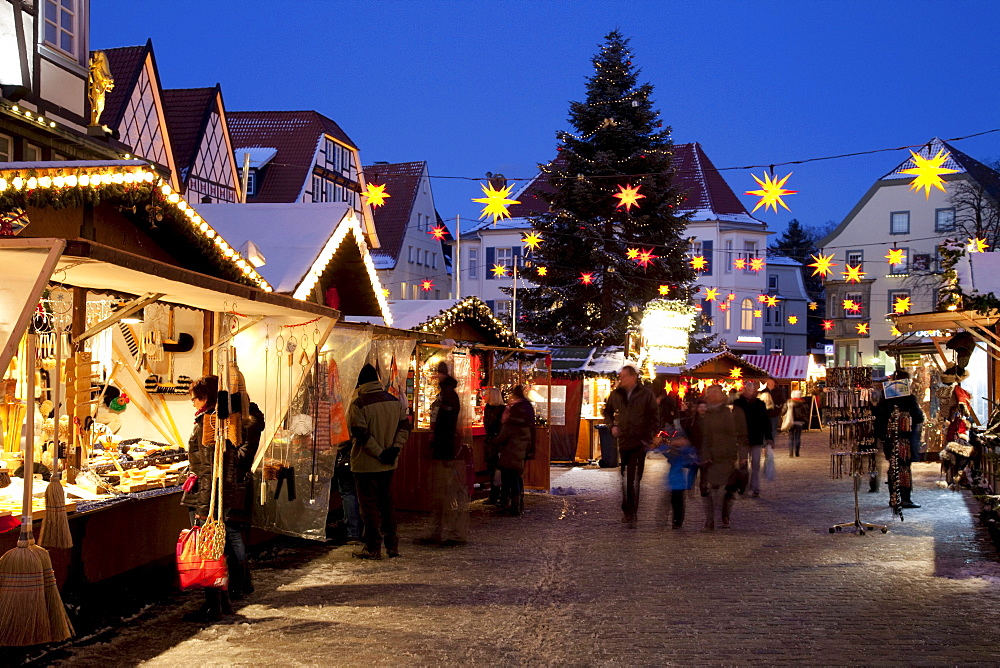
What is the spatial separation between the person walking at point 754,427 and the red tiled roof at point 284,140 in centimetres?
2579

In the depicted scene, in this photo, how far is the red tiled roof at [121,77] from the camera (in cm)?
2489

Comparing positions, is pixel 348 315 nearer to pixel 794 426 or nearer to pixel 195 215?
pixel 195 215

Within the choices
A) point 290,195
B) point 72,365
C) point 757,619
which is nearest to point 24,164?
point 72,365

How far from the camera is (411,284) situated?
2111 inches

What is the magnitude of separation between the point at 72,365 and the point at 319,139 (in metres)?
32.9

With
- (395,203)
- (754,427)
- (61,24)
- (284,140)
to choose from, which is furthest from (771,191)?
(395,203)

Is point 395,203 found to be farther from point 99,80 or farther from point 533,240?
point 99,80

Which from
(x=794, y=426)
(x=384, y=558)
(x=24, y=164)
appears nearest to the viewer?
(x=24, y=164)

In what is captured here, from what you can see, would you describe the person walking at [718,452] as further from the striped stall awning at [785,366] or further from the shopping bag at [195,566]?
the striped stall awning at [785,366]

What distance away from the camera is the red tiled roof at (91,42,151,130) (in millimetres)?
24891

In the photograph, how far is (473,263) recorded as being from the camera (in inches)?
2354

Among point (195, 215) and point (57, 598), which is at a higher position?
point (195, 215)

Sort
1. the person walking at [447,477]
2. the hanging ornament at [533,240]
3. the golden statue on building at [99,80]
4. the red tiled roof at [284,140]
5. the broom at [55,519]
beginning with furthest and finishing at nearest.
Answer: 1. the red tiled roof at [284,140]
2. the hanging ornament at [533,240]
3. the golden statue on building at [99,80]
4. the person walking at [447,477]
5. the broom at [55,519]

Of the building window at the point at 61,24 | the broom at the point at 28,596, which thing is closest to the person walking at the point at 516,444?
the broom at the point at 28,596
